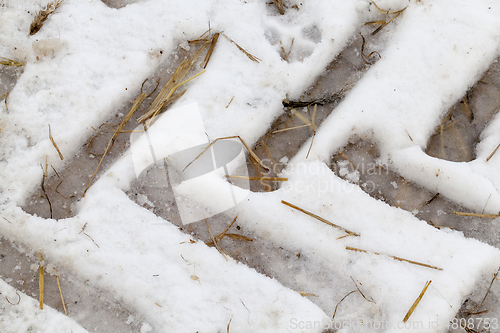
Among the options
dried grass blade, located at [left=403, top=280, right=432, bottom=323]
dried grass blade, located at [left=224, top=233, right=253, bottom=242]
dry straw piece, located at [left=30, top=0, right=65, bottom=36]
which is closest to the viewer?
dried grass blade, located at [left=403, top=280, right=432, bottom=323]

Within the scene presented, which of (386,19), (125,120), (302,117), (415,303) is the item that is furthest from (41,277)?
(386,19)

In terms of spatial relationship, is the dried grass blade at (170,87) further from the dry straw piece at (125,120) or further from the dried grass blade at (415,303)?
the dried grass blade at (415,303)

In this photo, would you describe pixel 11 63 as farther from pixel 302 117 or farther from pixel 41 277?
pixel 302 117

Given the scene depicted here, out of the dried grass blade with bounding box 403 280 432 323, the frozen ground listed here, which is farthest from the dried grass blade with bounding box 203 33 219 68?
the dried grass blade with bounding box 403 280 432 323

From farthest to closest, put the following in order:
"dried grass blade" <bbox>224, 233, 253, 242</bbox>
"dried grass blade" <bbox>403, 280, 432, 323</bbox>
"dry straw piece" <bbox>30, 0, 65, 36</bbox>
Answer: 1. "dry straw piece" <bbox>30, 0, 65, 36</bbox>
2. "dried grass blade" <bbox>224, 233, 253, 242</bbox>
3. "dried grass blade" <bbox>403, 280, 432, 323</bbox>

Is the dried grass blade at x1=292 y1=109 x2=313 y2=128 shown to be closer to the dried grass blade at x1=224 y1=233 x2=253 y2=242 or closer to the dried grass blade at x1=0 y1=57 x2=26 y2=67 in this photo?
the dried grass blade at x1=224 y1=233 x2=253 y2=242

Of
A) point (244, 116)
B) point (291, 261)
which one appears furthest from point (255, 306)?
point (244, 116)
